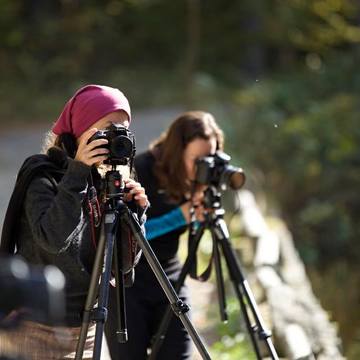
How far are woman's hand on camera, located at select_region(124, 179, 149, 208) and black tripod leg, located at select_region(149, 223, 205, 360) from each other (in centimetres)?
65

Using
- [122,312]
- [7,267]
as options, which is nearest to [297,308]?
[122,312]

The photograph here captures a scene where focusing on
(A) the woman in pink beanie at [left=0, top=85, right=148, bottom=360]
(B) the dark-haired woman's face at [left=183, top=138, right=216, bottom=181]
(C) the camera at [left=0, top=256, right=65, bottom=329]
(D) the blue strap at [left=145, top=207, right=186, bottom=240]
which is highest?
(B) the dark-haired woman's face at [left=183, top=138, right=216, bottom=181]

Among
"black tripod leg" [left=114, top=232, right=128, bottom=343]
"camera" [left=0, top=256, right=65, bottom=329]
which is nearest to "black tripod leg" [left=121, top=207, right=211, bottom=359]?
"black tripod leg" [left=114, top=232, right=128, bottom=343]

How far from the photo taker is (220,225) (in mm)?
4098

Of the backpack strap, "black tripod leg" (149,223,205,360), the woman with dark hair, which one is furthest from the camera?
the woman with dark hair

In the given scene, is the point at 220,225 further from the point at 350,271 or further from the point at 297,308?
the point at 350,271

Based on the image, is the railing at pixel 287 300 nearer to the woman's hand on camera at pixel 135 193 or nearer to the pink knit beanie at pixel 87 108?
the woman's hand on camera at pixel 135 193

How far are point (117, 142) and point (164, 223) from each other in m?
1.20

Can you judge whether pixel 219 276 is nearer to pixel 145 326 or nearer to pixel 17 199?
pixel 145 326

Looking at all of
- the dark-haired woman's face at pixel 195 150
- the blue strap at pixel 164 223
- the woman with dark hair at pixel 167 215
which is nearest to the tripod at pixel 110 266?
the woman with dark hair at pixel 167 215

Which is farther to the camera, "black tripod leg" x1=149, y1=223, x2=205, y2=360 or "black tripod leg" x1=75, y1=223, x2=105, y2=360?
"black tripod leg" x1=149, y1=223, x2=205, y2=360

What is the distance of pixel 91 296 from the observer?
288 centimetres

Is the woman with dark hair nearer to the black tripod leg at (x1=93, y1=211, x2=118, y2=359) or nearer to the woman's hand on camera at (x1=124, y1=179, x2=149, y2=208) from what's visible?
the woman's hand on camera at (x1=124, y1=179, x2=149, y2=208)

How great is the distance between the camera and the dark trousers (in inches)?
149
